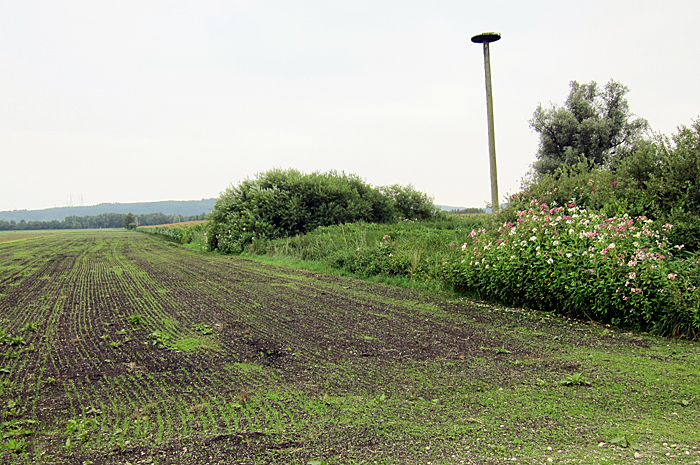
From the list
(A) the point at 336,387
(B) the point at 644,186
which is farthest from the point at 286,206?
(A) the point at 336,387

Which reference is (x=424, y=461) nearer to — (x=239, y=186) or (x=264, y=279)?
(x=264, y=279)

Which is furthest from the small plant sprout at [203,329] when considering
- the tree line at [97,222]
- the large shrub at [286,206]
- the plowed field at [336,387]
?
the tree line at [97,222]

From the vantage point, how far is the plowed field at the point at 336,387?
3193 mm

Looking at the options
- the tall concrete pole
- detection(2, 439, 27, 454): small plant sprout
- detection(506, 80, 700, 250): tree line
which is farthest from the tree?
detection(2, 439, 27, 454): small plant sprout

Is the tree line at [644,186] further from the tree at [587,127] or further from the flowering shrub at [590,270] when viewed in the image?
the tree at [587,127]

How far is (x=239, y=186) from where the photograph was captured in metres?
23.1

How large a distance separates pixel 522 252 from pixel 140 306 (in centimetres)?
683

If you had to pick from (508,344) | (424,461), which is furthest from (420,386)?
(508,344)

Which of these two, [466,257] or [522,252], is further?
[466,257]

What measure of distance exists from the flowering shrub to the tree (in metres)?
21.5

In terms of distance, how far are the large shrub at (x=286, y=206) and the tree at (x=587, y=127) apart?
36.9ft

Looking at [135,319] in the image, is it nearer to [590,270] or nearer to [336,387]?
[336,387]

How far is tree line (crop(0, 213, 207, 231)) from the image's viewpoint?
355 ft

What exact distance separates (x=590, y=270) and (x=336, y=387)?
13.8ft
